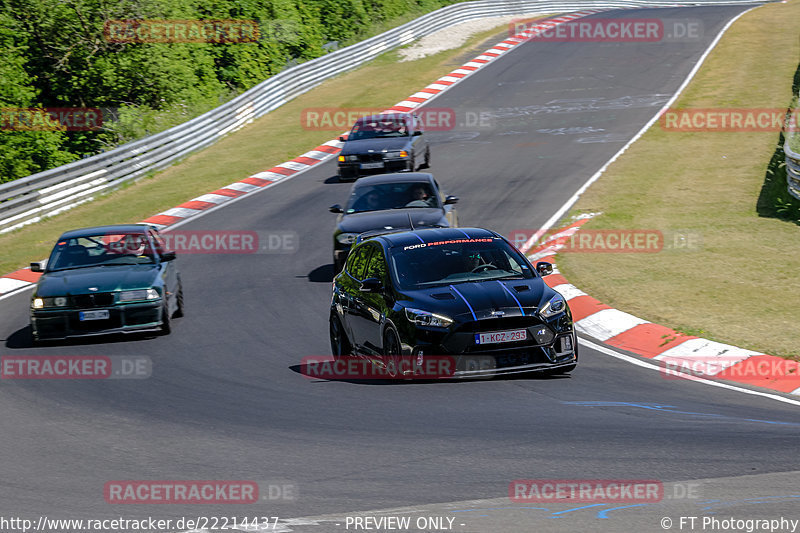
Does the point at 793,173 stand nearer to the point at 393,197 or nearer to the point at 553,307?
the point at 393,197

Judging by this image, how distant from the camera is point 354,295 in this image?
1180cm

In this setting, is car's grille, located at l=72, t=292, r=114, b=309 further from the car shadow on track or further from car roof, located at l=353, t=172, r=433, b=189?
car roof, located at l=353, t=172, r=433, b=189

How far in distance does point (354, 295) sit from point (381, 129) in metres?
15.8

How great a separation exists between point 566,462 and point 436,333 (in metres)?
2.97

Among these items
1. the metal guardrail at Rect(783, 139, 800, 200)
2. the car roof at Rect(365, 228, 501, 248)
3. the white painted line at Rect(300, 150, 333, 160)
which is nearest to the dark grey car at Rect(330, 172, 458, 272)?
the car roof at Rect(365, 228, 501, 248)

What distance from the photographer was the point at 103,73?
3575 cm

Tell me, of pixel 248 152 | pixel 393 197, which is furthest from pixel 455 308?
pixel 248 152

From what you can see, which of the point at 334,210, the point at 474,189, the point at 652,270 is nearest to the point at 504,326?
the point at 652,270

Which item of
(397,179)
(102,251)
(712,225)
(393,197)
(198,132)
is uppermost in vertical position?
(397,179)

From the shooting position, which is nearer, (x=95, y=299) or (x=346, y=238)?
(x=95, y=299)

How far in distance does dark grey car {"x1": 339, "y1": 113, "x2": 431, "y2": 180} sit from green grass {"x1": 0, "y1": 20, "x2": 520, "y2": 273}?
146 inches

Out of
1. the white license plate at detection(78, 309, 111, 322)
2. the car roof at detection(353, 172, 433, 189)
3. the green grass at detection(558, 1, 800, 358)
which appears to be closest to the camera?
the green grass at detection(558, 1, 800, 358)

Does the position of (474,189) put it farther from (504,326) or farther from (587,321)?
(504,326)

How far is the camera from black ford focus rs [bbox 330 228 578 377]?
1017cm
